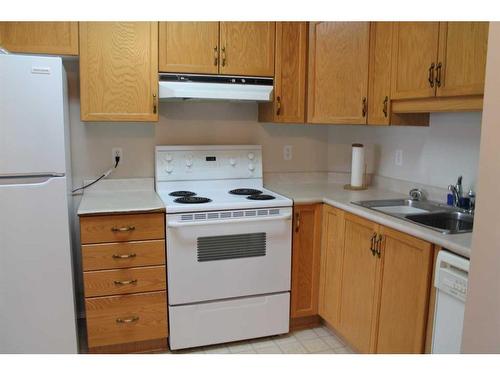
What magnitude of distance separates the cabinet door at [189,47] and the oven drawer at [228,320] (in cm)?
140

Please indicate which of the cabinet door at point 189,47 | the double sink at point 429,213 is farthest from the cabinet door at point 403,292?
the cabinet door at point 189,47

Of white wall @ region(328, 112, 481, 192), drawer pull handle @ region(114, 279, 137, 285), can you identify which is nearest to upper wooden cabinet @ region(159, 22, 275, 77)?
white wall @ region(328, 112, 481, 192)

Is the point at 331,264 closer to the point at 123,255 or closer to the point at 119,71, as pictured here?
the point at 123,255

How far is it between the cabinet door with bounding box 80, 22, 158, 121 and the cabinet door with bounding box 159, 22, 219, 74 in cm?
6

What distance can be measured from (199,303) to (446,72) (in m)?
1.78

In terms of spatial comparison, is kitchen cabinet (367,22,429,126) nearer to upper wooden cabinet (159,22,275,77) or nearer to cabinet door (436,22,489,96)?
cabinet door (436,22,489,96)

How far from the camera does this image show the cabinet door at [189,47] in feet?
8.47

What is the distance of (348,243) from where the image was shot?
2445 mm

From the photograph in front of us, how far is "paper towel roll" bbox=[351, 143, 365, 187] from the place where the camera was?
295cm

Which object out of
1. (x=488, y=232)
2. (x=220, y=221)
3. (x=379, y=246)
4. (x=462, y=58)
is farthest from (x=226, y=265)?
(x=488, y=232)

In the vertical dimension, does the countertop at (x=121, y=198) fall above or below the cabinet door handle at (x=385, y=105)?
below

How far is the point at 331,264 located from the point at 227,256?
631mm

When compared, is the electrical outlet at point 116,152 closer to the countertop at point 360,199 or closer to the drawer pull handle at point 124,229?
the drawer pull handle at point 124,229

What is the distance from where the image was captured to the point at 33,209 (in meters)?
2.12
